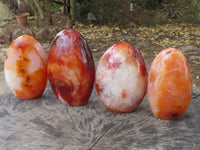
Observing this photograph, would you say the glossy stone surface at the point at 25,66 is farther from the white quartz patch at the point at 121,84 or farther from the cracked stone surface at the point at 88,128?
the white quartz patch at the point at 121,84

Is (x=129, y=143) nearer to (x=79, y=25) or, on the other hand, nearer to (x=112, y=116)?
(x=112, y=116)

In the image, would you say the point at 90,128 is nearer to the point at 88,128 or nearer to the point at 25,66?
the point at 88,128

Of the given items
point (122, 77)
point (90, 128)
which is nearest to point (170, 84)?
point (122, 77)

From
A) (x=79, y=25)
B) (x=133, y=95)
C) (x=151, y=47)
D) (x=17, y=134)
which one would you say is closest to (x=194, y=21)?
(x=151, y=47)

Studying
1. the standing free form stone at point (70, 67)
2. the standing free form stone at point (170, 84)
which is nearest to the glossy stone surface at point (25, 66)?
the standing free form stone at point (70, 67)

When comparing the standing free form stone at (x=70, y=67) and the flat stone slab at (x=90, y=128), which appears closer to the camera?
the flat stone slab at (x=90, y=128)

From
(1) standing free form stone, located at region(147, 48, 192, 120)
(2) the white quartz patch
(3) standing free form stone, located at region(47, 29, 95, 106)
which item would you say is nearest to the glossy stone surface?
(3) standing free form stone, located at region(47, 29, 95, 106)
